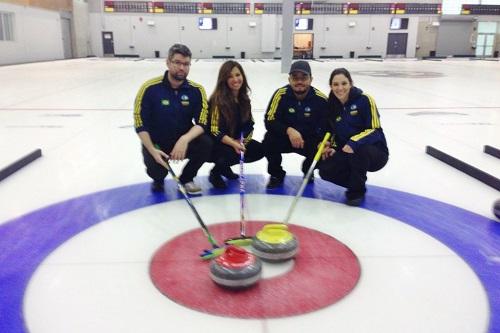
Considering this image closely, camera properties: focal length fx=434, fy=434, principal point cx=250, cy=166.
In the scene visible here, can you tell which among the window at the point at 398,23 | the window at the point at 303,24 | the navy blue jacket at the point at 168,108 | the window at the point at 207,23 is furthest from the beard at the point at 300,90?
the window at the point at 398,23

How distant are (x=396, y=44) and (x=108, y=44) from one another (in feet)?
61.6

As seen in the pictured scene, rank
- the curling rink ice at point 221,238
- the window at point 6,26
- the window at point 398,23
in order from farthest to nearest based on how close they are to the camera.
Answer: the window at point 398,23 → the window at point 6,26 → the curling rink ice at point 221,238

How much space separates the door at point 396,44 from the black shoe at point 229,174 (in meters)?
27.9

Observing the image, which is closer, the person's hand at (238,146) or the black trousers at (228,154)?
the person's hand at (238,146)

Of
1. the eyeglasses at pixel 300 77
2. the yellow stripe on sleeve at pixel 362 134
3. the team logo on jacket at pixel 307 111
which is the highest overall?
the eyeglasses at pixel 300 77

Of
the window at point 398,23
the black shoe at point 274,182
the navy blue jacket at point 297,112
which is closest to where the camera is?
the navy blue jacket at point 297,112

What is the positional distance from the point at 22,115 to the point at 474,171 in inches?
243

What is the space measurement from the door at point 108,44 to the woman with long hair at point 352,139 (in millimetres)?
27037

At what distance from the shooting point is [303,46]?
28891 mm

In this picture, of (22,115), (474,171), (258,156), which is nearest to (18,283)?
(258,156)

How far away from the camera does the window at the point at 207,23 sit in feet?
89.6

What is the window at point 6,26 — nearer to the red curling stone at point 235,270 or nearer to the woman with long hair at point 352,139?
the woman with long hair at point 352,139

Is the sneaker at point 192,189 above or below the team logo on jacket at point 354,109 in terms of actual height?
below

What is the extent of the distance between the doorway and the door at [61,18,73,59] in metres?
14.0
